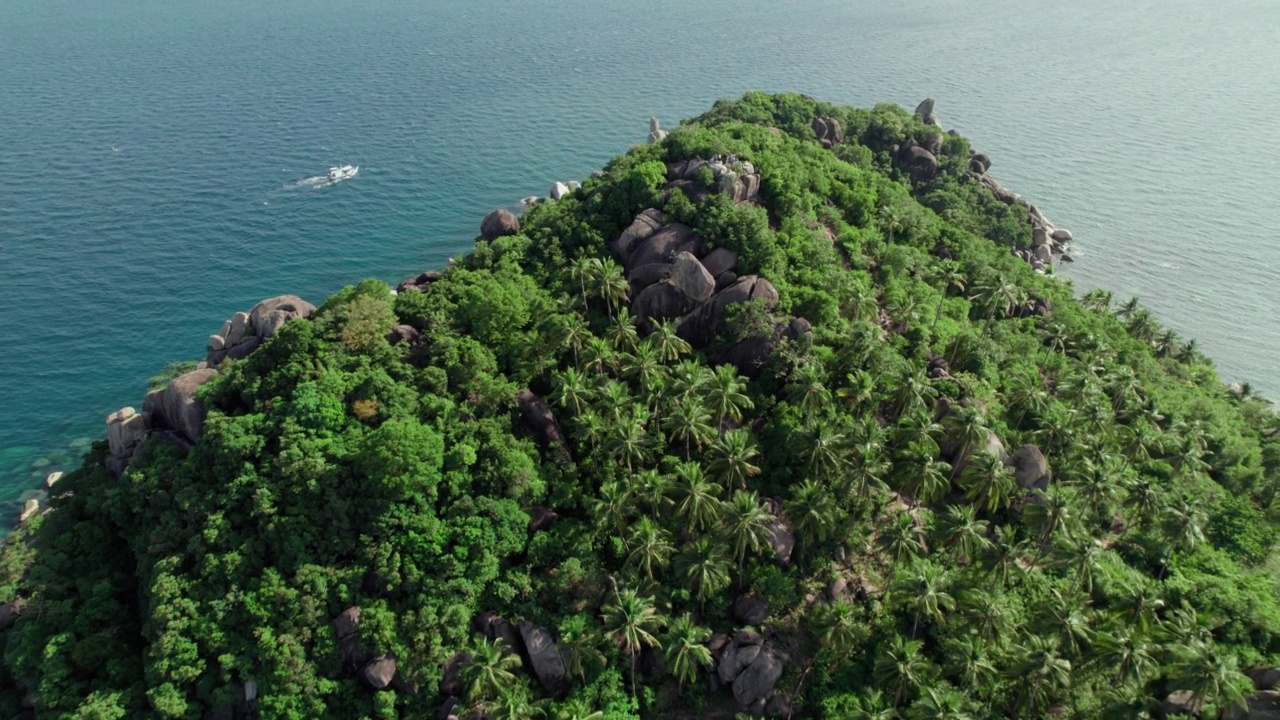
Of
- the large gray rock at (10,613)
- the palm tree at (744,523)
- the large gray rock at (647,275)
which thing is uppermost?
the large gray rock at (647,275)

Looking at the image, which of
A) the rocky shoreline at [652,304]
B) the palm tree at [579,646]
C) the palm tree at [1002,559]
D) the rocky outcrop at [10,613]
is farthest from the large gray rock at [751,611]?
the rocky outcrop at [10,613]

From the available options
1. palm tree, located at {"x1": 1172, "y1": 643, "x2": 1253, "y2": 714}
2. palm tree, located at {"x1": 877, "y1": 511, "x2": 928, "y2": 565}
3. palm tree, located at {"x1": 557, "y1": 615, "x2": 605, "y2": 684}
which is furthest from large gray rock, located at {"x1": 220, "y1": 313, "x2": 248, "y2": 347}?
palm tree, located at {"x1": 1172, "y1": 643, "x2": 1253, "y2": 714}

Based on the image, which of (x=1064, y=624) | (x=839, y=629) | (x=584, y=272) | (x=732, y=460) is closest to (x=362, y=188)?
(x=584, y=272)

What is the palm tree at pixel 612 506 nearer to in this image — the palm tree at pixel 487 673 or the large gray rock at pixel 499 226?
the palm tree at pixel 487 673

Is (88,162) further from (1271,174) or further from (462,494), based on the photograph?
(1271,174)

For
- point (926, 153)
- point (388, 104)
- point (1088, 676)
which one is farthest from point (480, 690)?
point (388, 104)

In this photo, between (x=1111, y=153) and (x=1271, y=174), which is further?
(x=1111, y=153)
